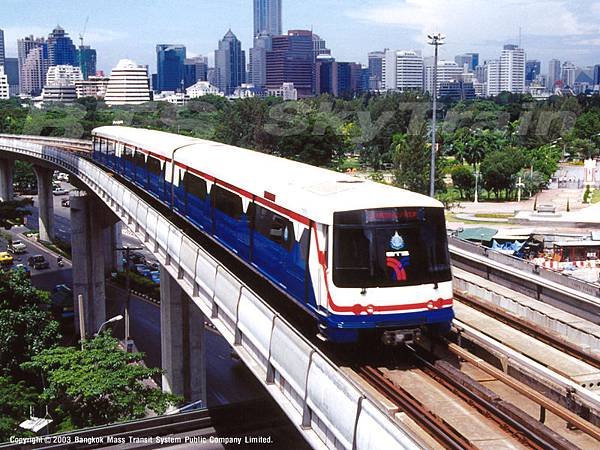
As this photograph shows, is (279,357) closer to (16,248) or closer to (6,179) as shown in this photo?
(16,248)

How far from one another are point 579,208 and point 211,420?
57951mm

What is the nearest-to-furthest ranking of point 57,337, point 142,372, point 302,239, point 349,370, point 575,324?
point 349,370 < point 302,239 < point 575,324 < point 142,372 < point 57,337

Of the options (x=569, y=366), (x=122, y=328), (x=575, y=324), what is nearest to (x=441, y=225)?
(x=569, y=366)

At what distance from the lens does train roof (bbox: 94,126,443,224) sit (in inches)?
549

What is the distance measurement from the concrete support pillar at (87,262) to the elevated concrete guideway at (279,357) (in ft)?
63.9

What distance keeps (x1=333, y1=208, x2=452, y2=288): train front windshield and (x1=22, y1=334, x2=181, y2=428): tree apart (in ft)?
41.4

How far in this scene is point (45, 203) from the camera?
69062 millimetres

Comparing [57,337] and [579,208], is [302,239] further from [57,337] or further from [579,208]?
[579,208]

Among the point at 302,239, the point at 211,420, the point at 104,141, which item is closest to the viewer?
the point at 302,239

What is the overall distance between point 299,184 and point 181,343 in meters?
14.6

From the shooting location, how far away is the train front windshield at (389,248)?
44.6 feet

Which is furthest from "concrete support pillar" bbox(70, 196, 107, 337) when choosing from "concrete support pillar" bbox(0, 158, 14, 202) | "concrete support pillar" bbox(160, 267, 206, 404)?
"concrete support pillar" bbox(0, 158, 14, 202)

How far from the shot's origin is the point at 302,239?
577 inches

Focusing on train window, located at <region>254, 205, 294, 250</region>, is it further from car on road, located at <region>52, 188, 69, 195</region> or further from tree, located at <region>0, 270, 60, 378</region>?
car on road, located at <region>52, 188, 69, 195</region>
